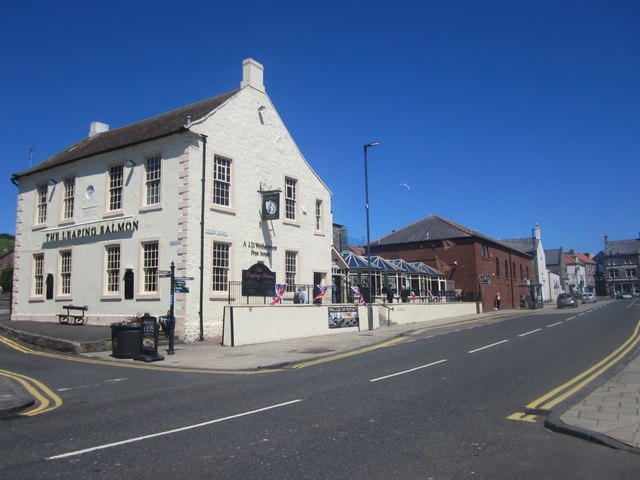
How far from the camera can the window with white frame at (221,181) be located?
868 inches

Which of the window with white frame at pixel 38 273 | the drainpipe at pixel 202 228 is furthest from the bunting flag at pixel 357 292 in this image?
the window with white frame at pixel 38 273

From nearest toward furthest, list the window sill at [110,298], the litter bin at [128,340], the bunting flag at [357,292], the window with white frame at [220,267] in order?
1. the litter bin at [128,340]
2. the window with white frame at [220,267]
3. the window sill at [110,298]
4. the bunting flag at [357,292]

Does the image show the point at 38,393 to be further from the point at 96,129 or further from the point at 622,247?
the point at 622,247

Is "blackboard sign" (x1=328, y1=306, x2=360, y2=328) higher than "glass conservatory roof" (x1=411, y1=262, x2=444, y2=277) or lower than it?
lower

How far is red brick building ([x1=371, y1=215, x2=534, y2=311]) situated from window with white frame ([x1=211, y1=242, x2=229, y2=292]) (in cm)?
2937

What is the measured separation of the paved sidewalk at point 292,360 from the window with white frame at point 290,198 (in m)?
6.92

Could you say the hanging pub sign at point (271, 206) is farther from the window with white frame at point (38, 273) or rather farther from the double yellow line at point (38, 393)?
the double yellow line at point (38, 393)

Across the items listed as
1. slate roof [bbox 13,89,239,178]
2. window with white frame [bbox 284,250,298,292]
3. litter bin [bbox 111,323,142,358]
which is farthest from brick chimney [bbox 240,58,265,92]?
litter bin [bbox 111,323,142,358]

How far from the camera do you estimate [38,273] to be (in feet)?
83.9

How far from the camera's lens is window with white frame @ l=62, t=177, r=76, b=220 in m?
24.7

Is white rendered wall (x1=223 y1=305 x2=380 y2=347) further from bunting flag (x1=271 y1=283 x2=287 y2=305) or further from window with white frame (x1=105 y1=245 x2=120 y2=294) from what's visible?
window with white frame (x1=105 y1=245 x2=120 y2=294)

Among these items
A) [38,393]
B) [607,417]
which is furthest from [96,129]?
[607,417]

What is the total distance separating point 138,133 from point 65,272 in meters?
7.49

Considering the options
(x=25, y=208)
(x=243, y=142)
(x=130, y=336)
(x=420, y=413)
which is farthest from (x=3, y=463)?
(x=25, y=208)
